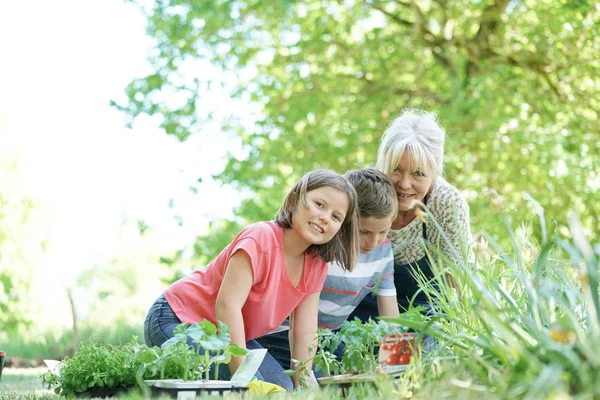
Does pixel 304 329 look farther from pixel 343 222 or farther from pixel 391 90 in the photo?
pixel 391 90

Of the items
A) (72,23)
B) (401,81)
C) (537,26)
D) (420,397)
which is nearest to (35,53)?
(72,23)

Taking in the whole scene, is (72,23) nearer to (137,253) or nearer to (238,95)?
(238,95)

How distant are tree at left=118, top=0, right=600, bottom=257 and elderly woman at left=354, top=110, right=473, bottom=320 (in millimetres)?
3699

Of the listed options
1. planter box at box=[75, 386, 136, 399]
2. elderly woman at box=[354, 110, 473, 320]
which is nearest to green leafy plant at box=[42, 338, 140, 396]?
planter box at box=[75, 386, 136, 399]

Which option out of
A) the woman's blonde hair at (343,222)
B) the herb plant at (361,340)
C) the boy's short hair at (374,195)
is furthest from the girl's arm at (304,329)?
the herb plant at (361,340)

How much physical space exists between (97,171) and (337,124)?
10.8 metres

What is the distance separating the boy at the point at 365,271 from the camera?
116 inches

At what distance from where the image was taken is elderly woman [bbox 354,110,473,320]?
316 centimetres

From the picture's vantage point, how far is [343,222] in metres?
2.89

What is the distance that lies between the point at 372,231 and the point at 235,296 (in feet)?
2.52

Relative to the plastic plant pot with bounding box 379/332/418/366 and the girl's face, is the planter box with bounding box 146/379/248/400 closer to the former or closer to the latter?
the plastic plant pot with bounding box 379/332/418/366

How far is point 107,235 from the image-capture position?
800 inches

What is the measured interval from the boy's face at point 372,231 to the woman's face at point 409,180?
0.23m

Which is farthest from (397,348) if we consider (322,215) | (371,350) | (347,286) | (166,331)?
(347,286)
